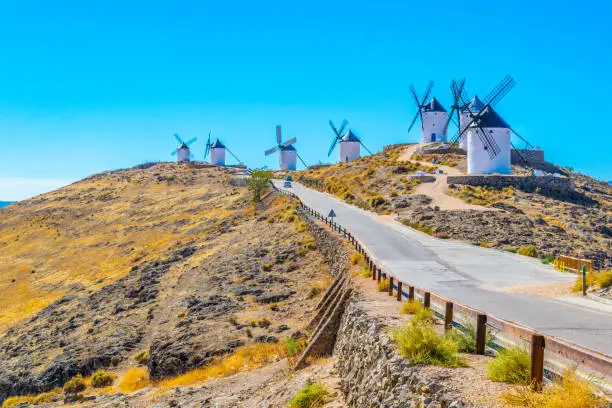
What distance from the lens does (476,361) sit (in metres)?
9.71

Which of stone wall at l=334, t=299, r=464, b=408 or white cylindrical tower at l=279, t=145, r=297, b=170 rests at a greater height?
white cylindrical tower at l=279, t=145, r=297, b=170

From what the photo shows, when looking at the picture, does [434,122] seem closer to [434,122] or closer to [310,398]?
[434,122]

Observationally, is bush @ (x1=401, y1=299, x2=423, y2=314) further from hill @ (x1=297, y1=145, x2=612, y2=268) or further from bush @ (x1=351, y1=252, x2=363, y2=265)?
hill @ (x1=297, y1=145, x2=612, y2=268)

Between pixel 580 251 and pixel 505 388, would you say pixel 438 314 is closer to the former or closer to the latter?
pixel 505 388

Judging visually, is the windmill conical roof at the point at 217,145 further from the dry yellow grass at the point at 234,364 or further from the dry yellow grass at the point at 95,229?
the dry yellow grass at the point at 234,364

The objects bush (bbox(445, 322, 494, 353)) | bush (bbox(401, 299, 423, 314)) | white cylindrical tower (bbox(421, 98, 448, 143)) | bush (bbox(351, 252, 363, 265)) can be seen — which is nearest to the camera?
bush (bbox(445, 322, 494, 353))

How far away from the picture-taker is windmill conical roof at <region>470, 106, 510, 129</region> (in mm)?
55750

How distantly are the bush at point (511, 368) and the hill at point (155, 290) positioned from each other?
14.8m

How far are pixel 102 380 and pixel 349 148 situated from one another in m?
78.9

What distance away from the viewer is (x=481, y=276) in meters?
22.3

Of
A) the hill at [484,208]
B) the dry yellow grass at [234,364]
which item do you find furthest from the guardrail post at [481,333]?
the hill at [484,208]

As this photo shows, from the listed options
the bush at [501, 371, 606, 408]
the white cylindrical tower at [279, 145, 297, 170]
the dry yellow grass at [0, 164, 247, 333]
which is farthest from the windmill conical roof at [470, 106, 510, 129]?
the white cylindrical tower at [279, 145, 297, 170]

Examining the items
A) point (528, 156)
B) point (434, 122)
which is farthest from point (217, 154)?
point (528, 156)

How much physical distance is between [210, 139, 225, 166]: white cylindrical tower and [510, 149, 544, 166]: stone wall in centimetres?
7283
